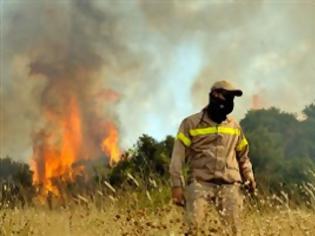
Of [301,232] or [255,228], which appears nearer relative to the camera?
[301,232]

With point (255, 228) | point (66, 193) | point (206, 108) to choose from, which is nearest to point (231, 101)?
point (206, 108)

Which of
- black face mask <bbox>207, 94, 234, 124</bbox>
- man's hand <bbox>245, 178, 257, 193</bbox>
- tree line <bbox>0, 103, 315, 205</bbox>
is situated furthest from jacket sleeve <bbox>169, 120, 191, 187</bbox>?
tree line <bbox>0, 103, 315, 205</bbox>

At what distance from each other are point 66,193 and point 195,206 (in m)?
5.35

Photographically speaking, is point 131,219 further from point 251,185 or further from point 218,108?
point 218,108

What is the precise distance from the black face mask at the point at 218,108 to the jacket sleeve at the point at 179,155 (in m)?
0.31

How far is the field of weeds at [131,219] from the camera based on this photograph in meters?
7.70

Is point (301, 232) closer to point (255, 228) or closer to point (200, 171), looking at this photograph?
point (255, 228)

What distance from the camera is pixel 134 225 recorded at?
8.37 m

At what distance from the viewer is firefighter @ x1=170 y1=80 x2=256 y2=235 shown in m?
8.63

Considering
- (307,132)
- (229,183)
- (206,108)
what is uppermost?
(307,132)

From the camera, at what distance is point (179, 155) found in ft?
28.5

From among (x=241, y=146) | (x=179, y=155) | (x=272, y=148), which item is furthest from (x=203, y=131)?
(x=272, y=148)

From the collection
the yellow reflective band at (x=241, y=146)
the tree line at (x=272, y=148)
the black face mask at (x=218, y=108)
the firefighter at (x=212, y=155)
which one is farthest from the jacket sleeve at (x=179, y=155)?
the tree line at (x=272, y=148)

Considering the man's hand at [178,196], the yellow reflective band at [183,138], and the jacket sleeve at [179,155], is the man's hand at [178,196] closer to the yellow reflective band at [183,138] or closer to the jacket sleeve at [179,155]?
the jacket sleeve at [179,155]
